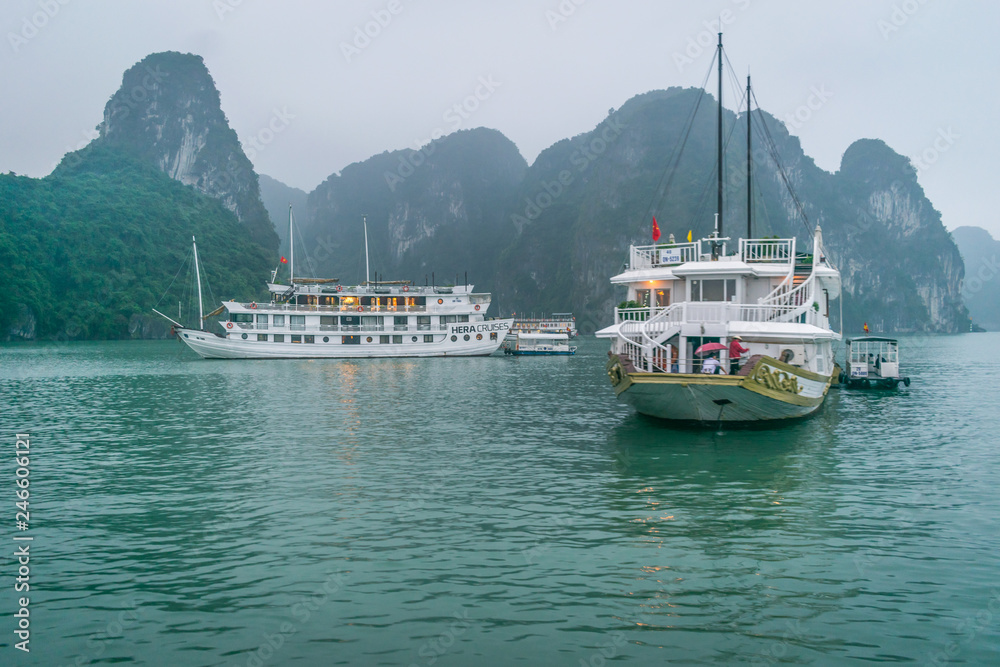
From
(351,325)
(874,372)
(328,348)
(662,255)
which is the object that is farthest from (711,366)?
(351,325)

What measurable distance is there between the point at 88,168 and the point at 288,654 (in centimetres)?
23293

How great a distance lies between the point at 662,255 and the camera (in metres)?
30.7

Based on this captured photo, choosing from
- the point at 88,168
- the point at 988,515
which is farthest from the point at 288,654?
the point at 88,168

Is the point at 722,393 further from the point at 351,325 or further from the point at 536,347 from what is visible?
the point at 536,347

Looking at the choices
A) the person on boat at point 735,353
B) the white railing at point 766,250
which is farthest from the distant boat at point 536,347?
the person on boat at point 735,353

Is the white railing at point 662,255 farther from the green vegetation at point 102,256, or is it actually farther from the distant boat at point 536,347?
the green vegetation at point 102,256

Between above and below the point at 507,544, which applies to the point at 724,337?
above

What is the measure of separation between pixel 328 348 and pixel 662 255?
5763 centimetres

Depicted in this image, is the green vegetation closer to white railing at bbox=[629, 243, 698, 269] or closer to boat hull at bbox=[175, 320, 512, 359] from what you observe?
boat hull at bbox=[175, 320, 512, 359]

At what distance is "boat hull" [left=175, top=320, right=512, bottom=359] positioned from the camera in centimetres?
7719

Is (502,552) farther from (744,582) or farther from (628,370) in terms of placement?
(628,370)

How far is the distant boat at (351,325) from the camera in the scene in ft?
255

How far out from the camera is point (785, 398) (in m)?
25.2

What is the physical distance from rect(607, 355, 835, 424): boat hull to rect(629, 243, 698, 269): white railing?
6200 millimetres
